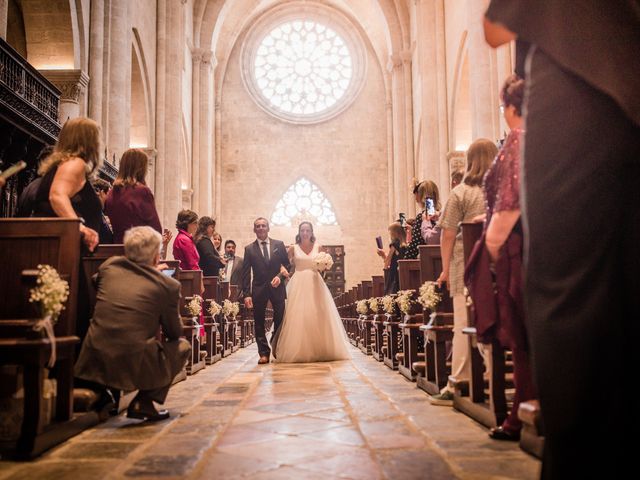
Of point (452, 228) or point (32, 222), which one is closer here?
point (32, 222)

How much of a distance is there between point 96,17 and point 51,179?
375 inches

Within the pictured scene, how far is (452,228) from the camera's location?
447cm

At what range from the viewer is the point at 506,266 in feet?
10.1

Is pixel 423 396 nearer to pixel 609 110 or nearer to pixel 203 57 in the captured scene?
pixel 609 110

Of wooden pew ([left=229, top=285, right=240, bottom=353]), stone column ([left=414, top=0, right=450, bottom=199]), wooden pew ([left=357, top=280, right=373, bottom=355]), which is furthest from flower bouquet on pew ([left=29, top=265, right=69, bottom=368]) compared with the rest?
stone column ([left=414, top=0, right=450, bottom=199])

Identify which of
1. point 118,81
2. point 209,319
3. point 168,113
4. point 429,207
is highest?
point 168,113

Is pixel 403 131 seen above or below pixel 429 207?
above

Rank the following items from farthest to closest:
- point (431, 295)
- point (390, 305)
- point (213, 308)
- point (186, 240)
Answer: point (213, 308) → point (186, 240) → point (390, 305) → point (431, 295)

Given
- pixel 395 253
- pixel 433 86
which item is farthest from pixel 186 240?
pixel 433 86

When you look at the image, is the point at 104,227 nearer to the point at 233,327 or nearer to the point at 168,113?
the point at 233,327

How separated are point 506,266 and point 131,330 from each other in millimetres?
2105

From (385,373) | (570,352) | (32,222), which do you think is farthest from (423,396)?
(570,352)

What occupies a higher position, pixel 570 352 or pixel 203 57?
pixel 203 57

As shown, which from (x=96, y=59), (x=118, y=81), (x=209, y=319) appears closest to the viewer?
(x=209, y=319)
